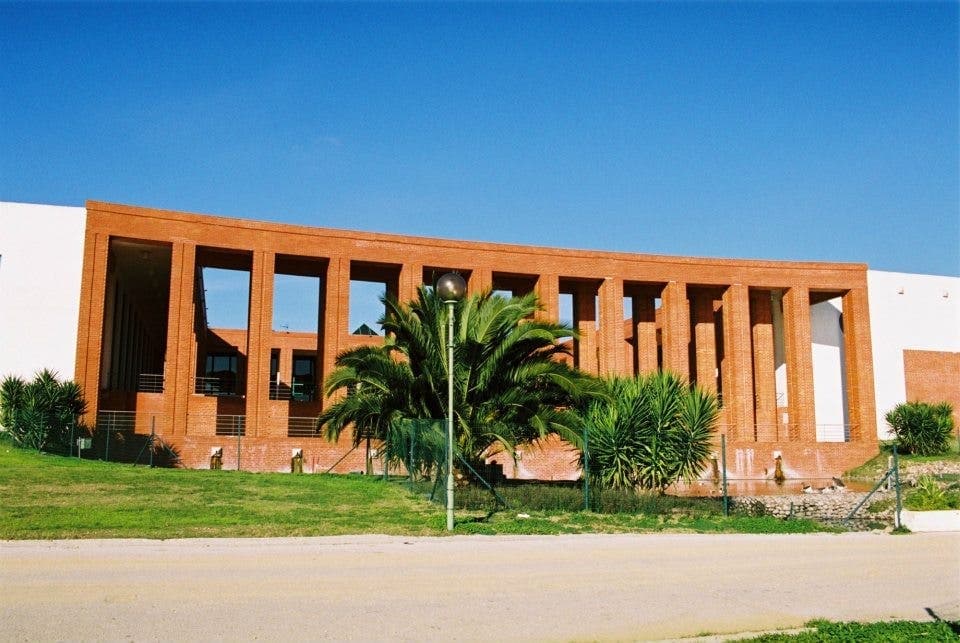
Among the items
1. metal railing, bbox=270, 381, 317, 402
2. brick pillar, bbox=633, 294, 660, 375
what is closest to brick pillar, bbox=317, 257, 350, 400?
brick pillar, bbox=633, 294, 660, 375

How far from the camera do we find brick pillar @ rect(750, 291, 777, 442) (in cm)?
4481

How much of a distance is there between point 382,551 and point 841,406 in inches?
1594

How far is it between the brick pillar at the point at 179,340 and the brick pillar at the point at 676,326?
22.8m

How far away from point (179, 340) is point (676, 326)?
23754mm

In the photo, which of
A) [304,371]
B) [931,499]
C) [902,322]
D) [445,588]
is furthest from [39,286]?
[902,322]

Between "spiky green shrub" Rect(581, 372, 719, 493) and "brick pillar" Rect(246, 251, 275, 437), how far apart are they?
1995cm

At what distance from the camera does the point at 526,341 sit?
2208cm

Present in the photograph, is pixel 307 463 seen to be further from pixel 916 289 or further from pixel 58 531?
pixel 916 289

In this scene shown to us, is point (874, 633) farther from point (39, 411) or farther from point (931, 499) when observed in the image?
point (39, 411)

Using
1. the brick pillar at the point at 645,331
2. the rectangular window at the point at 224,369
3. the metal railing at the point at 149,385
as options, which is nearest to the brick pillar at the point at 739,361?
the brick pillar at the point at 645,331

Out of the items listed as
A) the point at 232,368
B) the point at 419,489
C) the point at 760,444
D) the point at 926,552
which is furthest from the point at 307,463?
the point at 232,368

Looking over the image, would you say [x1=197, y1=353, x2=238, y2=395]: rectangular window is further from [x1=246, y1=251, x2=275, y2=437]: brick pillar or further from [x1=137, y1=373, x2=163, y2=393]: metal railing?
[x1=246, y1=251, x2=275, y2=437]: brick pillar

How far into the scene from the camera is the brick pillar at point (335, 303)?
38.7 metres

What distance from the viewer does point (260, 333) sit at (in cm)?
3784
